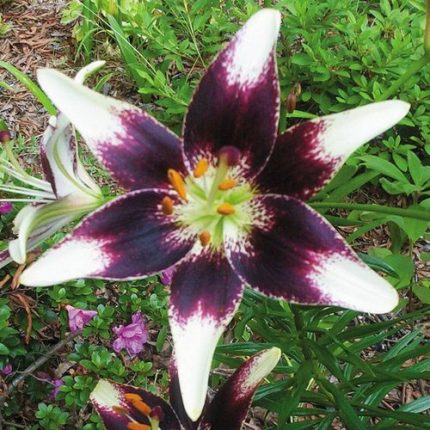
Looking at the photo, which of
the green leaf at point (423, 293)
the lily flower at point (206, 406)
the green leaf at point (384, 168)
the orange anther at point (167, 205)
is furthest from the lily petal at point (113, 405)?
the green leaf at point (423, 293)

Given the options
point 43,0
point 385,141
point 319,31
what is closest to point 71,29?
point 43,0

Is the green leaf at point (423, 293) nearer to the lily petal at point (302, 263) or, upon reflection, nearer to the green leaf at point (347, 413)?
the green leaf at point (347, 413)

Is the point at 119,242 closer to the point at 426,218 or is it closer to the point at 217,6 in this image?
the point at 426,218

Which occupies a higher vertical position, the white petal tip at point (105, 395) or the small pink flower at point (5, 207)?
the white petal tip at point (105, 395)

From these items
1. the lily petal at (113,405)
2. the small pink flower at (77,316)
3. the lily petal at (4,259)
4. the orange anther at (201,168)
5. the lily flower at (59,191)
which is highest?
the orange anther at (201,168)

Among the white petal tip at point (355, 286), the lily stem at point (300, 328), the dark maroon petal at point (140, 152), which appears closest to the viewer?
the white petal tip at point (355, 286)

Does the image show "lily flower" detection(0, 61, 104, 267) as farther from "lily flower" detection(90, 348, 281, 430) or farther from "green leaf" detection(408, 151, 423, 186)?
"green leaf" detection(408, 151, 423, 186)
